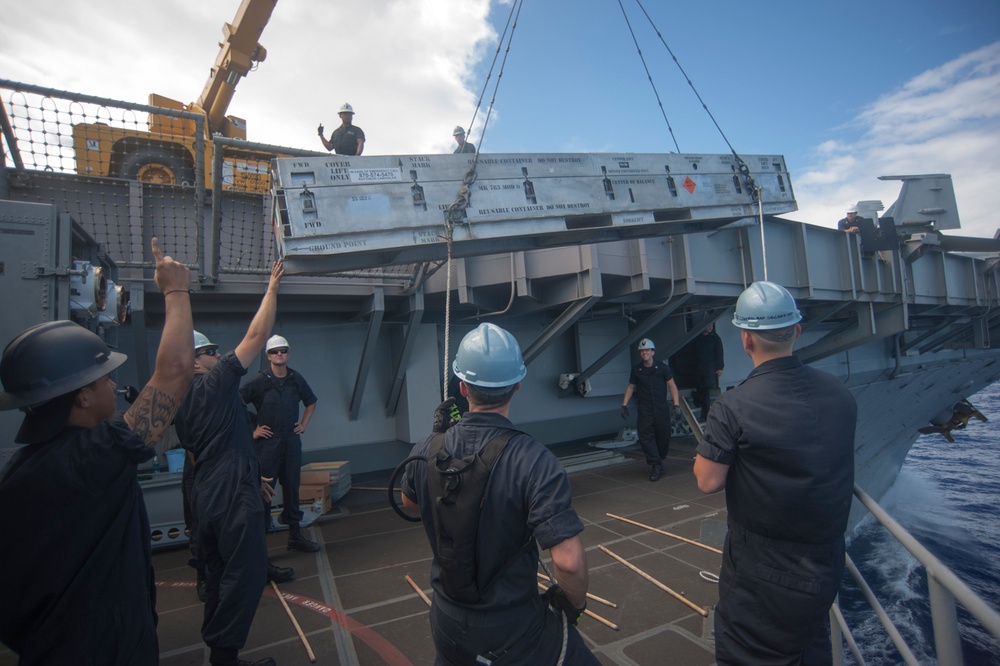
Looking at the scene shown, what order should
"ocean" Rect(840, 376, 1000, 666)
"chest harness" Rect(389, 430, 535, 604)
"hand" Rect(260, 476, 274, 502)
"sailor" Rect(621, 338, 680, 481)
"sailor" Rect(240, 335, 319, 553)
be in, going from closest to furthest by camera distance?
"chest harness" Rect(389, 430, 535, 604) → "hand" Rect(260, 476, 274, 502) → "sailor" Rect(240, 335, 319, 553) → "sailor" Rect(621, 338, 680, 481) → "ocean" Rect(840, 376, 1000, 666)

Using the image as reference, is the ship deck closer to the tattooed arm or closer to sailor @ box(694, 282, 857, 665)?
sailor @ box(694, 282, 857, 665)

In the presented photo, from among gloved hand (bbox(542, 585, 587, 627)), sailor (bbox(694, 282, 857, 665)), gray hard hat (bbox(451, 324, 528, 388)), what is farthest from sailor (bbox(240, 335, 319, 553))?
sailor (bbox(694, 282, 857, 665))

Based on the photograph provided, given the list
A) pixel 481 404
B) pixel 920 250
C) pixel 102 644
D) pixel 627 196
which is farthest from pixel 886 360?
pixel 102 644

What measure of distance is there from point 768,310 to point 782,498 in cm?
74

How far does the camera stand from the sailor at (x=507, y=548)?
1573mm

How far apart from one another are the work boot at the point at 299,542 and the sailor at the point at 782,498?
3.62 m

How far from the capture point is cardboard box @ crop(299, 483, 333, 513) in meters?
5.56

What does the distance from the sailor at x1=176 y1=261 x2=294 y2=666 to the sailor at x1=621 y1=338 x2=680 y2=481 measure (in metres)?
4.66

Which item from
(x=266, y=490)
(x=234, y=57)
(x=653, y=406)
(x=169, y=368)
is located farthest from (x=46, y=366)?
(x=234, y=57)

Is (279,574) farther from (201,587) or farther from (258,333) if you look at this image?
(258,333)

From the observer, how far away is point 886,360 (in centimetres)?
1140

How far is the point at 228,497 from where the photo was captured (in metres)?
2.79

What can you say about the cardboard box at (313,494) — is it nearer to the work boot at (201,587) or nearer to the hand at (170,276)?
the work boot at (201,587)

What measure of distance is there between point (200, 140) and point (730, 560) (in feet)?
15.1
